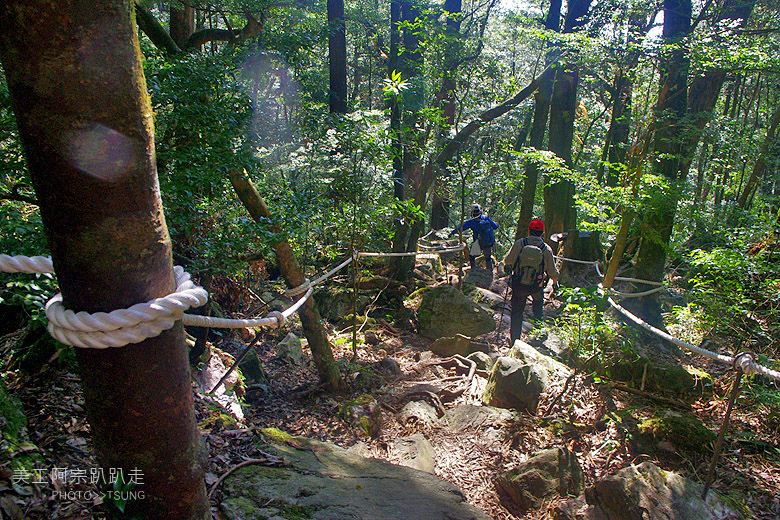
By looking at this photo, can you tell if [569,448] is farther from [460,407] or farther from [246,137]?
[246,137]

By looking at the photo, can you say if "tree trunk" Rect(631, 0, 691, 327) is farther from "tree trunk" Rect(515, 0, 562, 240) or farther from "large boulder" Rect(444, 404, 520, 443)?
"tree trunk" Rect(515, 0, 562, 240)

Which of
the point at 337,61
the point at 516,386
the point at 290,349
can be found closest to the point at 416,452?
the point at 516,386

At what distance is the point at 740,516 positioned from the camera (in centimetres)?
288

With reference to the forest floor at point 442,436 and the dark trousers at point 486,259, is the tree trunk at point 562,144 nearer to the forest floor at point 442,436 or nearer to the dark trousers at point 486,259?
the dark trousers at point 486,259

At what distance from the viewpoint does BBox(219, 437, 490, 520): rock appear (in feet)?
7.20

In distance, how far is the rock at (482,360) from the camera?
6084mm

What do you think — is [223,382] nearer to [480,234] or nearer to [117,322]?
[117,322]

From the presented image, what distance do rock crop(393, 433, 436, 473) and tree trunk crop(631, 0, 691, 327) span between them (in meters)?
3.48

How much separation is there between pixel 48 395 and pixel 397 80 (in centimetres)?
441

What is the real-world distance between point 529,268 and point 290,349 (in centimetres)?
364

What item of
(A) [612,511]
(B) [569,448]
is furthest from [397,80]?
(A) [612,511]

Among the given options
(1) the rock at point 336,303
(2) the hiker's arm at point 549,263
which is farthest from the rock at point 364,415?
(1) the rock at point 336,303

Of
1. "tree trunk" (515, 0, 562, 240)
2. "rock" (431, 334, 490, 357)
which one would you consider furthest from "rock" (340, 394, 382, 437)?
"tree trunk" (515, 0, 562, 240)

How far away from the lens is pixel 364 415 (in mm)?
4574
